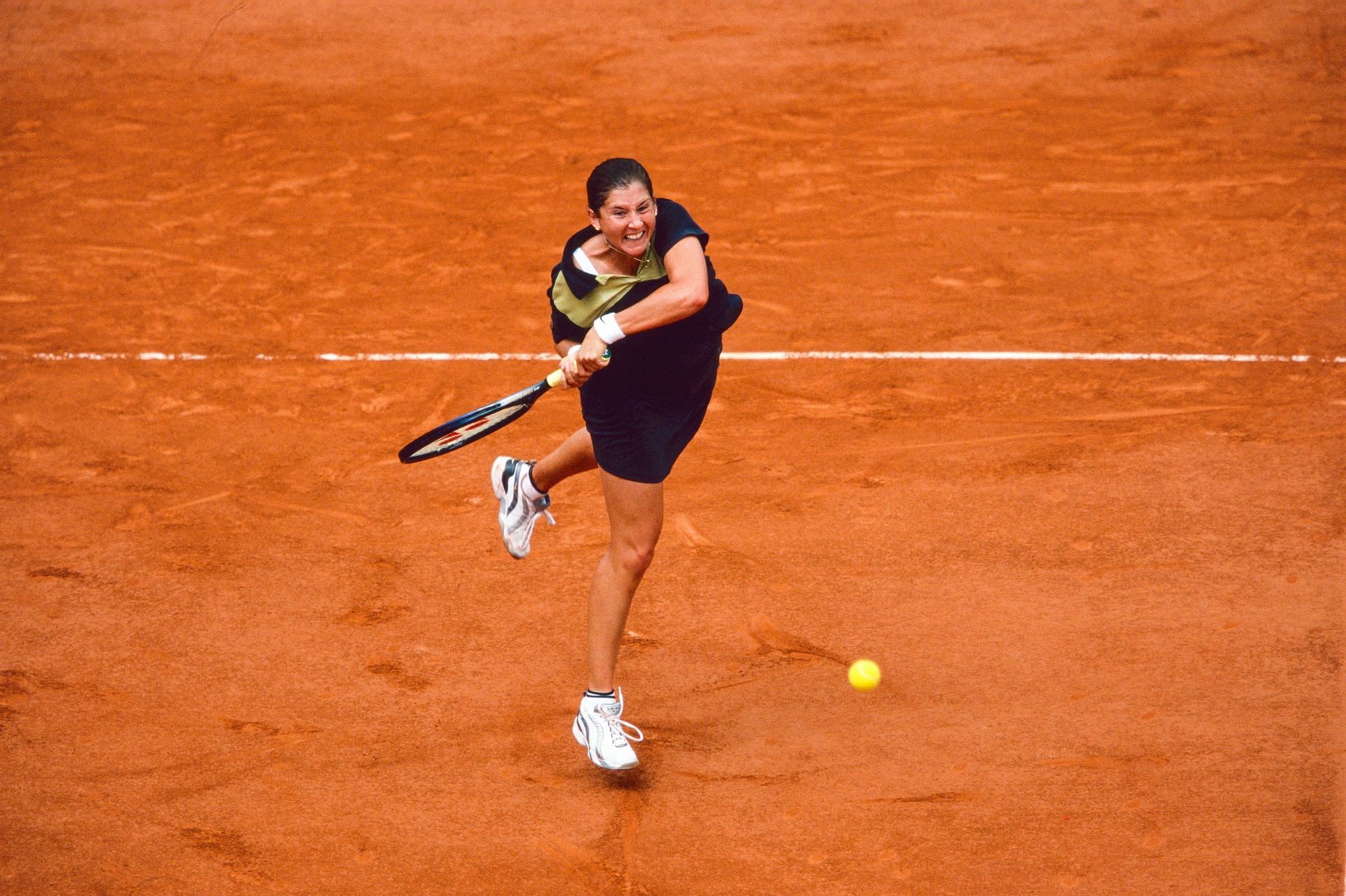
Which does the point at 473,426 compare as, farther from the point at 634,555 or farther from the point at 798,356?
the point at 798,356

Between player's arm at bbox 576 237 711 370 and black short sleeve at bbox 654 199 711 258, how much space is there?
139 mm

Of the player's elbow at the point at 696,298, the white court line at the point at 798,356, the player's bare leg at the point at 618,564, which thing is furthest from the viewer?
the white court line at the point at 798,356

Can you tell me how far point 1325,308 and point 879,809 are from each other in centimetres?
502

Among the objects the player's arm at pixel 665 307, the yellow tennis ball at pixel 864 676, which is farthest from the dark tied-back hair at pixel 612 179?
the yellow tennis ball at pixel 864 676

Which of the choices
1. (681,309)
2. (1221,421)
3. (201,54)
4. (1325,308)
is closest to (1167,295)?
(1325,308)

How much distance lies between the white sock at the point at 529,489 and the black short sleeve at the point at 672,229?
1.38 meters

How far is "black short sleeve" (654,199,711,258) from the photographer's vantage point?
4425 mm

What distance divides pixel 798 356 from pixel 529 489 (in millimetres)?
2677

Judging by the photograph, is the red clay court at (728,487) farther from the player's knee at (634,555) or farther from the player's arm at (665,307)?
the player's arm at (665,307)

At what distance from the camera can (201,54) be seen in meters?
12.7

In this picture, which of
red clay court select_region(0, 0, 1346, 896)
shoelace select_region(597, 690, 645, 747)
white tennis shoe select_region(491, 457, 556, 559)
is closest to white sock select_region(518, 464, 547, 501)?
white tennis shoe select_region(491, 457, 556, 559)

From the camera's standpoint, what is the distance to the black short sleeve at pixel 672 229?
4.43 meters

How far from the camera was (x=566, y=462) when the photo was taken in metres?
5.27

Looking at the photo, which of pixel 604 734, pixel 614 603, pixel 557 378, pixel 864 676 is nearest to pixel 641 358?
pixel 557 378
